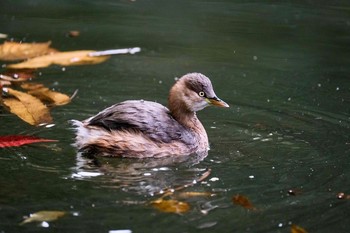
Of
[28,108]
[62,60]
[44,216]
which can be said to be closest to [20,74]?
[62,60]

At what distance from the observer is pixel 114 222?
4.91m

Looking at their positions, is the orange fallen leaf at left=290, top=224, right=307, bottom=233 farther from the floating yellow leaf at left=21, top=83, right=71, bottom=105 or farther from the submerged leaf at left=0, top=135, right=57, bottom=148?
the floating yellow leaf at left=21, top=83, right=71, bottom=105

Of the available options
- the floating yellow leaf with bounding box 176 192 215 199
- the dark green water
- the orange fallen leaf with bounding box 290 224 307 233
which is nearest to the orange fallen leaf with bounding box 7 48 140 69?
the dark green water

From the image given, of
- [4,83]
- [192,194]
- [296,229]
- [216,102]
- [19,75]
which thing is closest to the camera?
[296,229]

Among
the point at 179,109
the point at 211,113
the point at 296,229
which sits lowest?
the point at 211,113

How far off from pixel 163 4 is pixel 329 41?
2.97 metres

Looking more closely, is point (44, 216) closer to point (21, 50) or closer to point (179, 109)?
point (179, 109)

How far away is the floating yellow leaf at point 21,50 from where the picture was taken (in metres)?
8.84

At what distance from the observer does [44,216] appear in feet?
16.3

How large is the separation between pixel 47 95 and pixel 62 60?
1175mm

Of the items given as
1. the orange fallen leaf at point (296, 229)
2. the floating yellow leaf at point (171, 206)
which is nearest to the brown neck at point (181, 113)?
the floating yellow leaf at point (171, 206)

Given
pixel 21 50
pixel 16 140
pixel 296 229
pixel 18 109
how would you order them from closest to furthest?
pixel 296 229
pixel 16 140
pixel 18 109
pixel 21 50

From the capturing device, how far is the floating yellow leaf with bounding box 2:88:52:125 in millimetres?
6984

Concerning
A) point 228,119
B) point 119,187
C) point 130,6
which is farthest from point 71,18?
point 119,187
